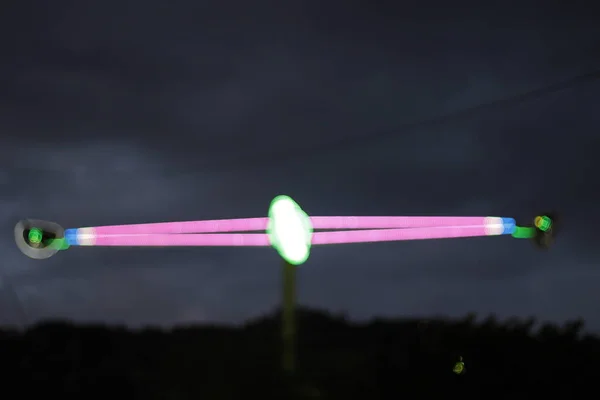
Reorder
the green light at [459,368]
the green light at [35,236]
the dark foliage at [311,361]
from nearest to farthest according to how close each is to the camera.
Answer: the dark foliage at [311,361] → the green light at [459,368] → the green light at [35,236]

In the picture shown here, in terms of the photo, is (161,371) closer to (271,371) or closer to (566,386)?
(271,371)

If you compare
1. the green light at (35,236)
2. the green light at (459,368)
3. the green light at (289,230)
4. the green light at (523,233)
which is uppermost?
the green light at (35,236)

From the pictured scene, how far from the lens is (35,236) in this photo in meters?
13.9

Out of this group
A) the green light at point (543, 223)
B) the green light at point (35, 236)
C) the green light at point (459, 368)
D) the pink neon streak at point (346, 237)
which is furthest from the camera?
the green light at point (35, 236)

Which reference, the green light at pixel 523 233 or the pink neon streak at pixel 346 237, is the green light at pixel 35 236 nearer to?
the pink neon streak at pixel 346 237

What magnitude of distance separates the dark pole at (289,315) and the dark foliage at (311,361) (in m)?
0.22

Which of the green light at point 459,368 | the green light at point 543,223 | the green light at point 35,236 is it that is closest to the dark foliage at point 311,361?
the green light at point 459,368

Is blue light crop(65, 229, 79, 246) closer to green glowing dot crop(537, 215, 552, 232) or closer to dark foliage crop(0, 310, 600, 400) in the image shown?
dark foliage crop(0, 310, 600, 400)

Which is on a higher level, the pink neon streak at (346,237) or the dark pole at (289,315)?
the pink neon streak at (346,237)

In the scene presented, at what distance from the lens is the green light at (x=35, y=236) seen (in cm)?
1379

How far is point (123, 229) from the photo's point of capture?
41.9ft

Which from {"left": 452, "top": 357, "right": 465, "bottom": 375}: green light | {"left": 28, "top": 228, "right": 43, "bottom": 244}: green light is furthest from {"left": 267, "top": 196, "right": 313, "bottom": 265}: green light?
{"left": 28, "top": 228, "right": 43, "bottom": 244}: green light

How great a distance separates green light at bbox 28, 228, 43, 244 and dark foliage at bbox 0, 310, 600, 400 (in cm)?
171

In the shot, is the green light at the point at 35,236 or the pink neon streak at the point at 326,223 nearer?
the pink neon streak at the point at 326,223
